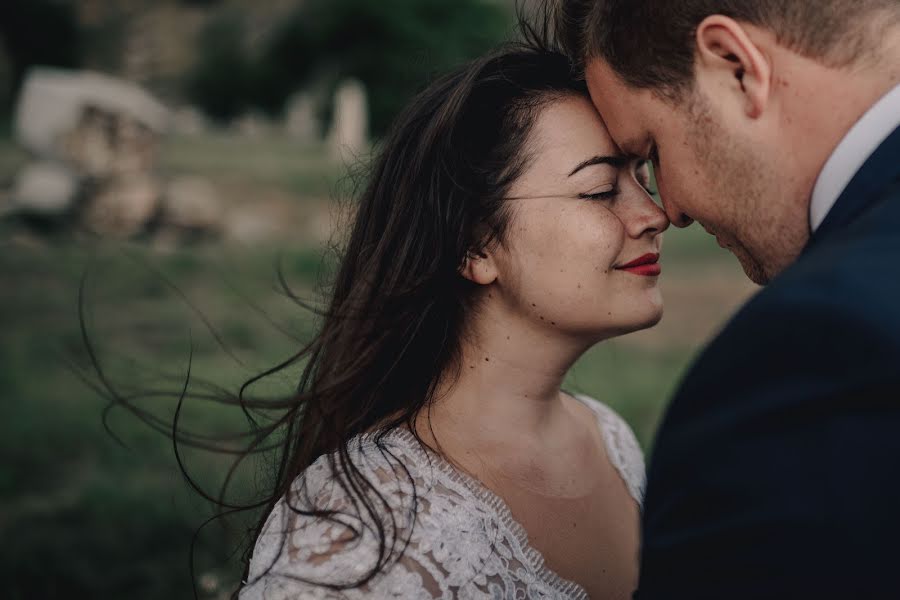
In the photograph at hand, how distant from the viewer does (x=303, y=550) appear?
2.09 metres

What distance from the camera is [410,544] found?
2.14 m

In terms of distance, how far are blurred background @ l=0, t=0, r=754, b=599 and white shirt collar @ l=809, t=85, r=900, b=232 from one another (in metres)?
1.43

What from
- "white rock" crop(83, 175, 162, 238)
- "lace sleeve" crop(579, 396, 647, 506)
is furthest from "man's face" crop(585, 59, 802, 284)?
"white rock" crop(83, 175, 162, 238)

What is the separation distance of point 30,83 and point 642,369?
26.7ft

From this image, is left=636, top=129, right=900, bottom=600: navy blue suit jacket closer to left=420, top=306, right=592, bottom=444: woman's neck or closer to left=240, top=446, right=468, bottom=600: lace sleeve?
left=240, top=446, right=468, bottom=600: lace sleeve

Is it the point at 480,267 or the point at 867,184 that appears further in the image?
the point at 480,267

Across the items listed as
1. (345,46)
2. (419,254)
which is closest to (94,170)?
(419,254)

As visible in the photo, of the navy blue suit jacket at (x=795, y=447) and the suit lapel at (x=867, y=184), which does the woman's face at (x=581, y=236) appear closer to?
the suit lapel at (x=867, y=184)

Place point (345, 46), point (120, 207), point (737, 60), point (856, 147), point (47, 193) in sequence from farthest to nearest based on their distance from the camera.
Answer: point (345, 46) → point (120, 207) → point (47, 193) → point (737, 60) → point (856, 147)

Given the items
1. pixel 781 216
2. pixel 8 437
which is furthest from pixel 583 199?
pixel 8 437

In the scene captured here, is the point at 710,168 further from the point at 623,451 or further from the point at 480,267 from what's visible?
the point at 623,451

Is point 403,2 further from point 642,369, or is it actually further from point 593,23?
point 593,23

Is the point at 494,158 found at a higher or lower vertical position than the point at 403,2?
higher

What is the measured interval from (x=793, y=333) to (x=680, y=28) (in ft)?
3.21
